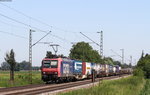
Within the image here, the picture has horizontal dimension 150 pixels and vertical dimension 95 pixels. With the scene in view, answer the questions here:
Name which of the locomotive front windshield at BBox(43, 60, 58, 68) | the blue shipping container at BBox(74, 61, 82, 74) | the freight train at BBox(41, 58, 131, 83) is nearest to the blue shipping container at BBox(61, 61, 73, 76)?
the freight train at BBox(41, 58, 131, 83)

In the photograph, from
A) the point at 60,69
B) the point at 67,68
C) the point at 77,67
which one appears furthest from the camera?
the point at 77,67

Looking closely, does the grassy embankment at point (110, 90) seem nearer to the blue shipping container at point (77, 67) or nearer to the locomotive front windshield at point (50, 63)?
the locomotive front windshield at point (50, 63)

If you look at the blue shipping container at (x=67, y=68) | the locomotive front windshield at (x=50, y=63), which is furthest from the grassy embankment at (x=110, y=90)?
the blue shipping container at (x=67, y=68)

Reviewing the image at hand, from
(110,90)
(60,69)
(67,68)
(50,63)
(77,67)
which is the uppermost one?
(50,63)

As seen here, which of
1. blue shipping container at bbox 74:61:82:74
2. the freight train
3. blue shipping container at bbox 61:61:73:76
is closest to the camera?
the freight train

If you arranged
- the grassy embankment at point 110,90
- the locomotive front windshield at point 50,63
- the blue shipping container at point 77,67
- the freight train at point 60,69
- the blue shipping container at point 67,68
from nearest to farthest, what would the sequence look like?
1. the grassy embankment at point 110,90
2. the freight train at point 60,69
3. the locomotive front windshield at point 50,63
4. the blue shipping container at point 67,68
5. the blue shipping container at point 77,67

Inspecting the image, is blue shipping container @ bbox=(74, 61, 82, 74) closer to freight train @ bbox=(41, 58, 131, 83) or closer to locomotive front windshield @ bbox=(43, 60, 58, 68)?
freight train @ bbox=(41, 58, 131, 83)

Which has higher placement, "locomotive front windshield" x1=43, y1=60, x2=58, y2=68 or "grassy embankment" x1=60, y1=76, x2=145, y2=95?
"locomotive front windshield" x1=43, y1=60, x2=58, y2=68

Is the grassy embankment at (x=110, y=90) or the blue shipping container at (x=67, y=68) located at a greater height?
the blue shipping container at (x=67, y=68)

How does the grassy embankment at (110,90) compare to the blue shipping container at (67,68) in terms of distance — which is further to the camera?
the blue shipping container at (67,68)

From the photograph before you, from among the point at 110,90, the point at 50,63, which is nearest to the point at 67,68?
the point at 50,63

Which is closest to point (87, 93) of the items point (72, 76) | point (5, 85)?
point (5, 85)

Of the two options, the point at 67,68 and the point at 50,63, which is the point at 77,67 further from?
the point at 50,63

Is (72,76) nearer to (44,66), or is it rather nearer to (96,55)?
(44,66)
